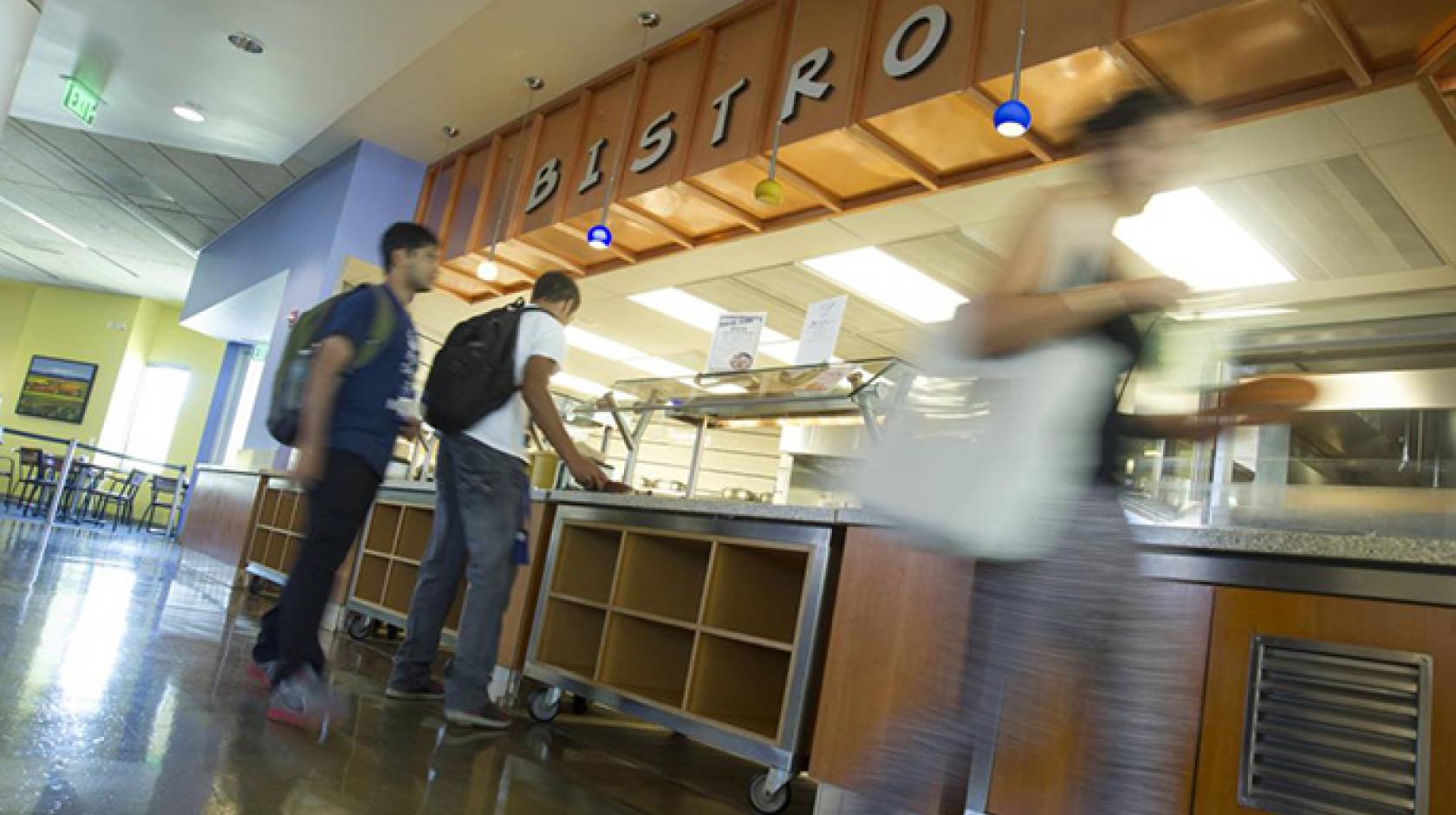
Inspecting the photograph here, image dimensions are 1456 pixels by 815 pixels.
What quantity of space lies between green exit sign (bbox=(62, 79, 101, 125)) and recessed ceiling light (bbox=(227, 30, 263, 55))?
196cm

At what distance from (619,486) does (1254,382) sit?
226cm

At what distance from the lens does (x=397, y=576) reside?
15.8 ft

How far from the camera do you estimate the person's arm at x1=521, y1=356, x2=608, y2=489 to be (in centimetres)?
297

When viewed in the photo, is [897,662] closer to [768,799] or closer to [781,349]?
[768,799]

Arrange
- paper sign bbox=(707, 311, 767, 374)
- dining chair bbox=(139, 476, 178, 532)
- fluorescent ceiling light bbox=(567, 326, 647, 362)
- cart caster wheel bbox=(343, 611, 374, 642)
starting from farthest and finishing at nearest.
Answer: dining chair bbox=(139, 476, 178, 532)
fluorescent ceiling light bbox=(567, 326, 647, 362)
cart caster wheel bbox=(343, 611, 374, 642)
paper sign bbox=(707, 311, 767, 374)

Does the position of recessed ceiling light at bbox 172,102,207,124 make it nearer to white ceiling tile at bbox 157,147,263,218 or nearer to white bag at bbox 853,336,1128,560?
white ceiling tile at bbox 157,147,263,218

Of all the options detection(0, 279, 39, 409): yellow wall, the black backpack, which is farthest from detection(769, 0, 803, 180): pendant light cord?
detection(0, 279, 39, 409): yellow wall

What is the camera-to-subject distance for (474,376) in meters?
3.04

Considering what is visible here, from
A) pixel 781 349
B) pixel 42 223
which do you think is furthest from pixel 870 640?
pixel 42 223

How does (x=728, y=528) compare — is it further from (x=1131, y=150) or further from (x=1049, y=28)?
(x=1049, y=28)

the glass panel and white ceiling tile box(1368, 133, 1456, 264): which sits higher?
white ceiling tile box(1368, 133, 1456, 264)

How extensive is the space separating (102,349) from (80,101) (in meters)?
12.6

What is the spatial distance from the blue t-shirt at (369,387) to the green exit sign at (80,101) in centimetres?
607

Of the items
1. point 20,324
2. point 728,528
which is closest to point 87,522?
point 20,324
